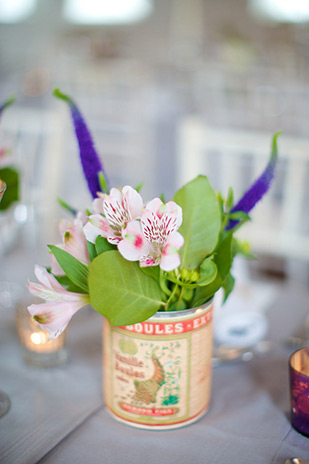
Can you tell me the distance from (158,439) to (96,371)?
0.17 meters

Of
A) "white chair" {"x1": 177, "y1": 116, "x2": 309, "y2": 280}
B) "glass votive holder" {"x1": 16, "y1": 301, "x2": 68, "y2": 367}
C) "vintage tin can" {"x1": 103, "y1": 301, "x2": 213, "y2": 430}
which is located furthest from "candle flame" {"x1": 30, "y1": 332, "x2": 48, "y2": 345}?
"white chair" {"x1": 177, "y1": 116, "x2": 309, "y2": 280}

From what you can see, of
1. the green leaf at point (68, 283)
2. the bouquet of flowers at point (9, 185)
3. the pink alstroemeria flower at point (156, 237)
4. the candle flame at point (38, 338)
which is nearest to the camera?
the pink alstroemeria flower at point (156, 237)

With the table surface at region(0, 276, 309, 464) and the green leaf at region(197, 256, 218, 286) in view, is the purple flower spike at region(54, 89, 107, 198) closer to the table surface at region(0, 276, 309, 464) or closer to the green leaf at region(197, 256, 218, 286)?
the green leaf at region(197, 256, 218, 286)

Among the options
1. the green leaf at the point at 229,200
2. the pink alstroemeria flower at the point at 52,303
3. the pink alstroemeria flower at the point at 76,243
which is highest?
the green leaf at the point at 229,200

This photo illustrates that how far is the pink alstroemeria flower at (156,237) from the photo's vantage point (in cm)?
53

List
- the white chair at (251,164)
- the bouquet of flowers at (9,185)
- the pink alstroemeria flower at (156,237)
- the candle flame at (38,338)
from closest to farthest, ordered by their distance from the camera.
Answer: the pink alstroemeria flower at (156,237) → the candle flame at (38,338) → the bouquet of flowers at (9,185) → the white chair at (251,164)

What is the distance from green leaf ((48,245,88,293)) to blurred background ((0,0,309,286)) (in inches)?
17.1

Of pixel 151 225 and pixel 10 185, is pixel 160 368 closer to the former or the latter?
pixel 151 225

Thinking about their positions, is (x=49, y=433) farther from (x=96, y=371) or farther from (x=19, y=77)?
(x=19, y=77)

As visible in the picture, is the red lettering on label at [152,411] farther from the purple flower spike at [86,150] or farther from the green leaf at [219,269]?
the purple flower spike at [86,150]

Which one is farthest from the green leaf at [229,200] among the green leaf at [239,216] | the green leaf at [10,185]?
the green leaf at [10,185]

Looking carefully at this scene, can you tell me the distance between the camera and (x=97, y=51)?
4867mm

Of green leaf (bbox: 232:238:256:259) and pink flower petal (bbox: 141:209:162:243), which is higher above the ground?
pink flower petal (bbox: 141:209:162:243)

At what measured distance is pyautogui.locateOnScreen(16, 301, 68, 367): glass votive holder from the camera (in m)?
0.77
